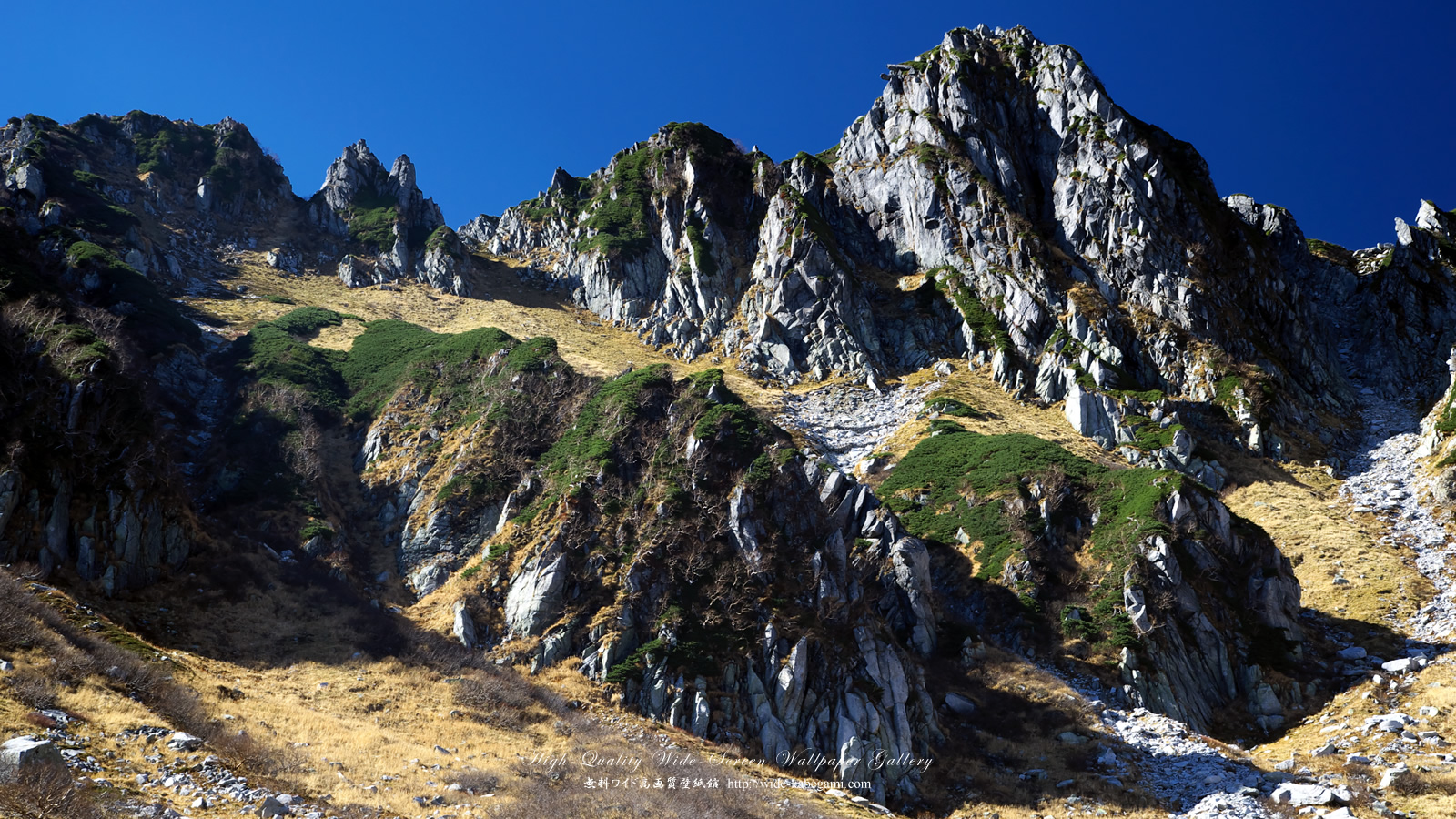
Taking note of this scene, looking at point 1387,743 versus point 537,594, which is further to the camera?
point 537,594

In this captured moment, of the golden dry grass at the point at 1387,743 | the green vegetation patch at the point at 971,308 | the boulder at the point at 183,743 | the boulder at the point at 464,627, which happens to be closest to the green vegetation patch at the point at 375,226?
the green vegetation patch at the point at 971,308

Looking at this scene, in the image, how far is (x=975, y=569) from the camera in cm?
4016

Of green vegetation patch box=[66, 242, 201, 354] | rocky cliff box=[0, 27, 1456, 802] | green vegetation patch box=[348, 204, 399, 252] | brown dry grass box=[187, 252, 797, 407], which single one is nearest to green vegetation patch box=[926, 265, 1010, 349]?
rocky cliff box=[0, 27, 1456, 802]

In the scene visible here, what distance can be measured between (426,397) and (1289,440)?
215 feet

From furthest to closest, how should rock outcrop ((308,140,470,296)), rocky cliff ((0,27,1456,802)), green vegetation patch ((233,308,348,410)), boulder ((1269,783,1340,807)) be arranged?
rock outcrop ((308,140,470,296))
green vegetation patch ((233,308,348,410))
rocky cliff ((0,27,1456,802))
boulder ((1269,783,1340,807))

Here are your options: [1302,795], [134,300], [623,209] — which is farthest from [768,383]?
[134,300]

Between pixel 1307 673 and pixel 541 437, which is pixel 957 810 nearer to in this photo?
pixel 1307 673

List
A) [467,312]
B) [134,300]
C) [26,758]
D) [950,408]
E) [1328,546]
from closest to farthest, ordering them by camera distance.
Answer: [26,758] < [1328,546] < [134,300] < [950,408] < [467,312]

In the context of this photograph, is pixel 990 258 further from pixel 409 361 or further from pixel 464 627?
pixel 464 627

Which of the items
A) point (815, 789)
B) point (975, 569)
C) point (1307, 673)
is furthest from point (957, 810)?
point (1307, 673)

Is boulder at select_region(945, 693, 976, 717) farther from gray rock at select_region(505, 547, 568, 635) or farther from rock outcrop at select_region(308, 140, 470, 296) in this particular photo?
rock outcrop at select_region(308, 140, 470, 296)

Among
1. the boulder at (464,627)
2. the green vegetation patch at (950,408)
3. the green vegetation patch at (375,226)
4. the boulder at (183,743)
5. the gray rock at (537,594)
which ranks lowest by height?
the boulder at (183,743)

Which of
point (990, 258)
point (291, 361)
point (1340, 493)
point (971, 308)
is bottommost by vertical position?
point (291, 361)

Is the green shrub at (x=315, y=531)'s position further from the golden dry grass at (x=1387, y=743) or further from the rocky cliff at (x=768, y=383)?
the golden dry grass at (x=1387, y=743)
